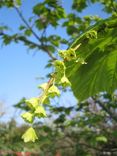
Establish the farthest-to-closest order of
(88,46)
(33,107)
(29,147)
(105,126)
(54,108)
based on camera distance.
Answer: (105,126) < (54,108) < (29,147) < (88,46) < (33,107)

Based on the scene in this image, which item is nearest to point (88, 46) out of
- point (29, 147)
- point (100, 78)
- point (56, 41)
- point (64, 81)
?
point (100, 78)

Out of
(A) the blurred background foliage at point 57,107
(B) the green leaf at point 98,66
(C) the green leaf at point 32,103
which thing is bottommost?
(C) the green leaf at point 32,103

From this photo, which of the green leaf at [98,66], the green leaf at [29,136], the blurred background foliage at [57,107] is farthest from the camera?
the blurred background foliage at [57,107]

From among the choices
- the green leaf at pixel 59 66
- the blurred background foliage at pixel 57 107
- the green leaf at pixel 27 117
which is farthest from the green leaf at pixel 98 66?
the blurred background foliage at pixel 57 107

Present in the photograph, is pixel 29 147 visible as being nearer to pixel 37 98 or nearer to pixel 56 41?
pixel 56 41

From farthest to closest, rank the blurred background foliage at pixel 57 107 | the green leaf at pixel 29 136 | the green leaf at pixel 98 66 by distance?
1. the blurred background foliage at pixel 57 107
2. the green leaf at pixel 98 66
3. the green leaf at pixel 29 136

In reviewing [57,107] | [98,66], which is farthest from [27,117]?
[57,107]

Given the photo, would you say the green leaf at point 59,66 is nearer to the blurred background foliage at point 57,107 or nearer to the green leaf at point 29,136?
the green leaf at point 29,136

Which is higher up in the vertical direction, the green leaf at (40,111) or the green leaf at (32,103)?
the green leaf at (32,103)

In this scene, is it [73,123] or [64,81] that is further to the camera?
[73,123]

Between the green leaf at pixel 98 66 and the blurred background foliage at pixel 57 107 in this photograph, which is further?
the blurred background foliage at pixel 57 107
